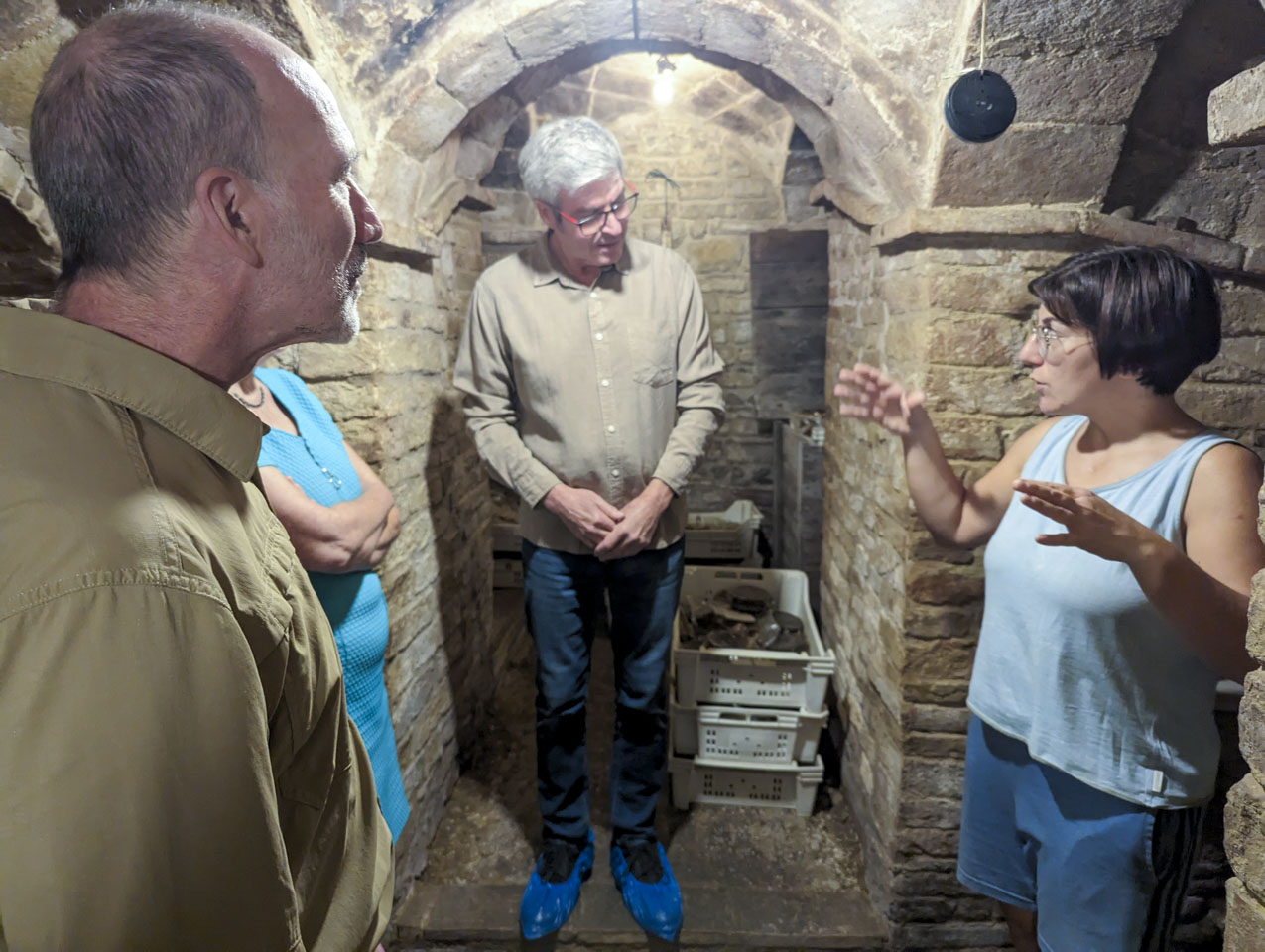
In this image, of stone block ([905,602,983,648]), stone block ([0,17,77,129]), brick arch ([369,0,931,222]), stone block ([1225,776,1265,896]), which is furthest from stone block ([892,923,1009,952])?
stone block ([0,17,77,129])

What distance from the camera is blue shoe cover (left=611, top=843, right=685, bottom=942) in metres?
2.18

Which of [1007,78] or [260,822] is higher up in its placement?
[1007,78]

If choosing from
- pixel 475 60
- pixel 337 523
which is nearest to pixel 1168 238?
pixel 475 60

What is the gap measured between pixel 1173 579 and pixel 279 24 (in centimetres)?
229

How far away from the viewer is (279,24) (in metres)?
1.73

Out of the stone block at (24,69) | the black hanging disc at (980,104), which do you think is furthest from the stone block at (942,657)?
the stone block at (24,69)

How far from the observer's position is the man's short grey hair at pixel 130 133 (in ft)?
2.34

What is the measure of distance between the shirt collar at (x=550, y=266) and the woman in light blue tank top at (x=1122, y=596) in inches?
44.6

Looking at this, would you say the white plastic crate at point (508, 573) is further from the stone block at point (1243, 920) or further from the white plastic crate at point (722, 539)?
the stone block at point (1243, 920)

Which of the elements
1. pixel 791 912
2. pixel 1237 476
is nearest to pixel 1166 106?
pixel 1237 476

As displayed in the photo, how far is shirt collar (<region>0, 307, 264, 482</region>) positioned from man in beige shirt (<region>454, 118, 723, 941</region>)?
4.28ft

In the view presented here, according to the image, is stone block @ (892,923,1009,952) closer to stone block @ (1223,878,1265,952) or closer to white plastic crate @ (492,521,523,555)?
stone block @ (1223,878,1265,952)

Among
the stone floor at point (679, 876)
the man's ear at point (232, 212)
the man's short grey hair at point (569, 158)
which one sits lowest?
the stone floor at point (679, 876)

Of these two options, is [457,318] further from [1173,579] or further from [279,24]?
[1173,579]
